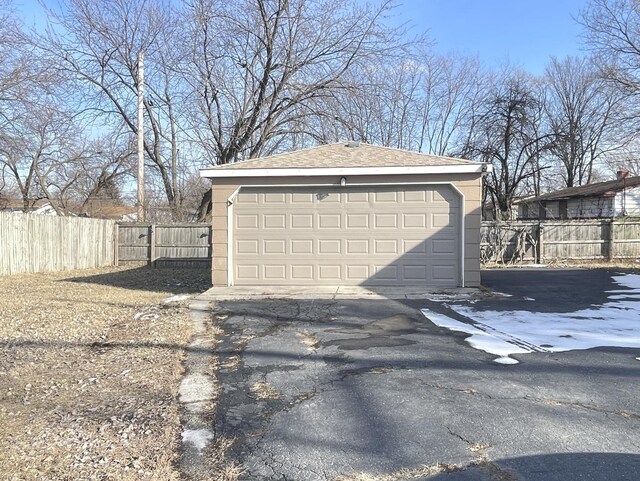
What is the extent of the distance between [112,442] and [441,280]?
9.22 metres

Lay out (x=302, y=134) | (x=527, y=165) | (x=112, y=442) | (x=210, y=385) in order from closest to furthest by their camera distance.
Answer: (x=112, y=442)
(x=210, y=385)
(x=302, y=134)
(x=527, y=165)

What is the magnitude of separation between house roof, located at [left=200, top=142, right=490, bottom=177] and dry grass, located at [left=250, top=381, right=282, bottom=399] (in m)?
7.45

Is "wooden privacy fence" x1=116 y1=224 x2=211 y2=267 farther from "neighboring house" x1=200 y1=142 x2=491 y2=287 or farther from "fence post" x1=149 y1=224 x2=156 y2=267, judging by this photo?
"neighboring house" x1=200 y1=142 x2=491 y2=287

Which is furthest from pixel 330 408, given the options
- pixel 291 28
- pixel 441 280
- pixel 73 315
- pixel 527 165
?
pixel 527 165

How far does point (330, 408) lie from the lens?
14.0ft

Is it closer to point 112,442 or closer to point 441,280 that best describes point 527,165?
point 441,280

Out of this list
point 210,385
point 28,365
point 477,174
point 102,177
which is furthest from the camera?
point 102,177

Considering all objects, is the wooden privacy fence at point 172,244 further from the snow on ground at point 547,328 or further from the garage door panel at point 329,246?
the snow on ground at point 547,328


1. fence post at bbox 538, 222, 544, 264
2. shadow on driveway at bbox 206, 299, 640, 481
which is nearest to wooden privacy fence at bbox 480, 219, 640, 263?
fence post at bbox 538, 222, 544, 264

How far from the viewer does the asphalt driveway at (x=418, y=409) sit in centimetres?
322

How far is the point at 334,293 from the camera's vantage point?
436 inches

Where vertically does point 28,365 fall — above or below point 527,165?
below

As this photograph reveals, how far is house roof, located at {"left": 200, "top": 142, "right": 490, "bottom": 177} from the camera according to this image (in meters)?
11.5

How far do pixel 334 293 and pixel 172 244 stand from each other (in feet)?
36.5
